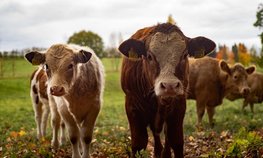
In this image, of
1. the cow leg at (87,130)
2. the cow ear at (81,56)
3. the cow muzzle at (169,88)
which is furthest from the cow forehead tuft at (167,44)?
the cow leg at (87,130)

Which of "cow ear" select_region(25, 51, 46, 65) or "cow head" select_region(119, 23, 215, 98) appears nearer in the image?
"cow head" select_region(119, 23, 215, 98)

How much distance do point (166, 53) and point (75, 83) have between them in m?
2.63

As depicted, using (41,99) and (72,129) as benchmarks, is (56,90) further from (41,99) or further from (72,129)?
(41,99)

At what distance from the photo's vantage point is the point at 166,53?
483 cm

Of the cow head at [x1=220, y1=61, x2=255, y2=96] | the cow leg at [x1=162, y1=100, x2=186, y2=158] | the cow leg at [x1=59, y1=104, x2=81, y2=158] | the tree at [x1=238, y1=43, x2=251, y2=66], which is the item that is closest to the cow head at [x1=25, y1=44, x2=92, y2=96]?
the cow leg at [x1=59, y1=104, x2=81, y2=158]

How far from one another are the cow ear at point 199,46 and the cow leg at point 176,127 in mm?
683

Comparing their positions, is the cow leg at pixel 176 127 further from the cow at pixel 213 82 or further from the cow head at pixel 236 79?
the cow head at pixel 236 79

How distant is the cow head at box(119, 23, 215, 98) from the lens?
4.52 m

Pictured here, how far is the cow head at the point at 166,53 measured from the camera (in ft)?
14.8

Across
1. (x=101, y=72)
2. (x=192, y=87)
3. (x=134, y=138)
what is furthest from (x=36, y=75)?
(x=134, y=138)

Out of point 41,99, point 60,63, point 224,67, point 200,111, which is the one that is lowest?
point 200,111

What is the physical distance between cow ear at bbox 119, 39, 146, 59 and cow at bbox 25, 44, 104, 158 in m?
1.39

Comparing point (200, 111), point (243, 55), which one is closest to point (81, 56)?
point (200, 111)

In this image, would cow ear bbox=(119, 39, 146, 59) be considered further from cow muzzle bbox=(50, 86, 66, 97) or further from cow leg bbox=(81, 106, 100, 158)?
cow leg bbox=(81, 106, 100, 158)
